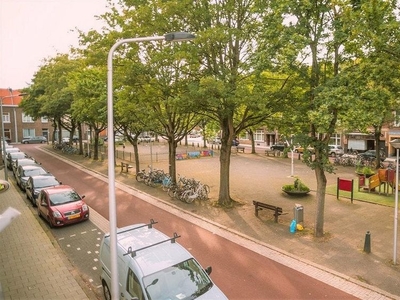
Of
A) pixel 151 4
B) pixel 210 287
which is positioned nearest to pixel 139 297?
pixel 210 287

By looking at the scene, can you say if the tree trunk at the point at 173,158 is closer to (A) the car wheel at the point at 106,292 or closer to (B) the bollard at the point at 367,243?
(B) the bollard at the point at 367,243

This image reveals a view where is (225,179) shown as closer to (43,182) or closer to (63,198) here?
(63,198)

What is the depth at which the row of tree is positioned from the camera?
31.7 ft

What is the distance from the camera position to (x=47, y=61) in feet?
134

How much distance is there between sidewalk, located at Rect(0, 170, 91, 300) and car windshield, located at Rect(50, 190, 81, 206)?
1287 mm

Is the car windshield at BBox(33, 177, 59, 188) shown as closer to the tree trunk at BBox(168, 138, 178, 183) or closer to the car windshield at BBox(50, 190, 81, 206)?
the car windshield at BBox(50, 190, 81, 206)

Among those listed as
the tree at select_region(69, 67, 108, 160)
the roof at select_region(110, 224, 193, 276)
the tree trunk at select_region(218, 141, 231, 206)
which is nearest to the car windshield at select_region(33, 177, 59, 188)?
the tree at select_region(69, 67, 108, 160)

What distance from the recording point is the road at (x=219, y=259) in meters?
8.77

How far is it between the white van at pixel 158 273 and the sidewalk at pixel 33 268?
1873mm

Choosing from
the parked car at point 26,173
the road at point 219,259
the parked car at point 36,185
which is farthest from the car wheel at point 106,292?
the parked car at point 26,173

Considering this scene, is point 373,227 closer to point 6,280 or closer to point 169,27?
point 169,27

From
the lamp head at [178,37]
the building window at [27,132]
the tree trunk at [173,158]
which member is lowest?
the tree trunk at [173,158]

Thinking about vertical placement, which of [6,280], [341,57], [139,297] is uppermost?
[341,57]

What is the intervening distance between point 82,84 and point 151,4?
13.5 meters
